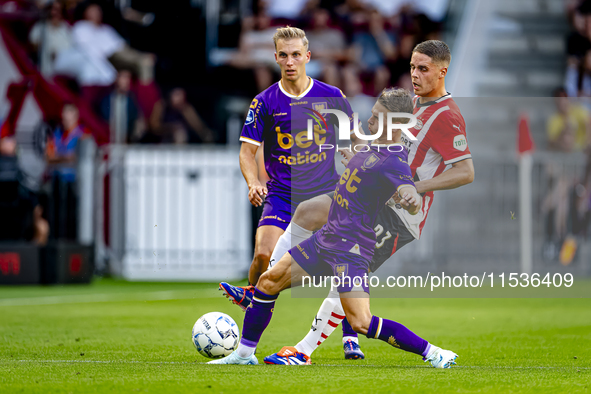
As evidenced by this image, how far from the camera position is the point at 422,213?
5.66 m

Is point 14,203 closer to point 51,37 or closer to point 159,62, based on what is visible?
point 51,37

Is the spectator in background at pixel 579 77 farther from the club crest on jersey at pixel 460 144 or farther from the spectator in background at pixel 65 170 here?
the club crest on jersey at pixel 460 144

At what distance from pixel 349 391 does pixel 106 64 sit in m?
12.6

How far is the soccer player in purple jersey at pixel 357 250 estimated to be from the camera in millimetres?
5059

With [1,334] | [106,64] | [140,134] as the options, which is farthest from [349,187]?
[106,64]

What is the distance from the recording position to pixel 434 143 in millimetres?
5602

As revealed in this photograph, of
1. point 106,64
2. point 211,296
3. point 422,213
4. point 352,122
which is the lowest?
point 211,296

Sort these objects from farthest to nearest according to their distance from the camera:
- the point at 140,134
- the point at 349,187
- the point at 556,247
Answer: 1. the point at 140,134
2. the point at 556,247
3. the point at 349,187

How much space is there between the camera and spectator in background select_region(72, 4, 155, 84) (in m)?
15.8

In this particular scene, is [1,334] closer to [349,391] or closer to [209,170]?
[349,391]

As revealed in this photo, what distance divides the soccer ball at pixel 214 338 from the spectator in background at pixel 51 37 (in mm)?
10081

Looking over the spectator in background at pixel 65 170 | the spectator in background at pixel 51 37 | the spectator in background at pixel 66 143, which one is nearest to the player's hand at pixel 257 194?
the spectator in background at pixel 65 170

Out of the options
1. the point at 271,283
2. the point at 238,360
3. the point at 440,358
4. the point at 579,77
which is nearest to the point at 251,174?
the point at 271,283

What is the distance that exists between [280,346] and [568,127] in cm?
970
